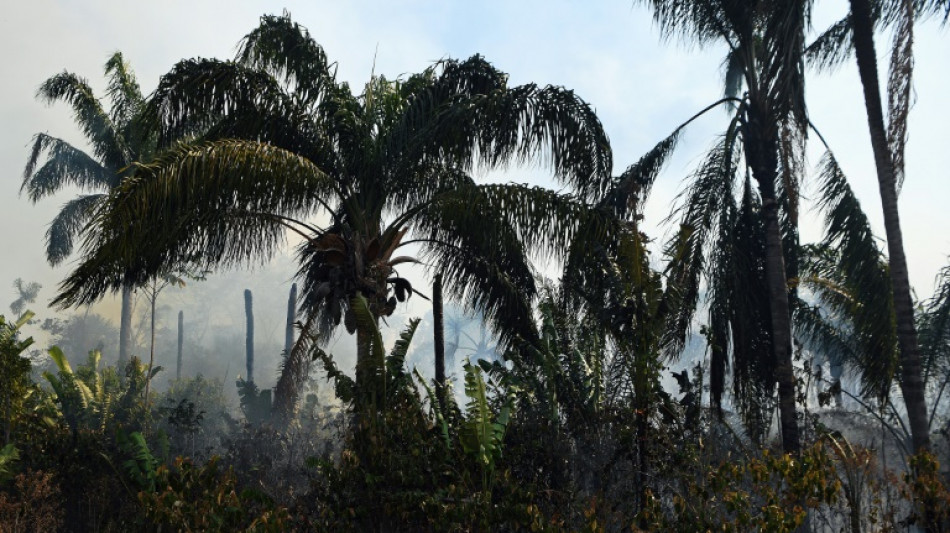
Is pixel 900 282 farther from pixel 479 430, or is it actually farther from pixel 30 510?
pixel 30 510

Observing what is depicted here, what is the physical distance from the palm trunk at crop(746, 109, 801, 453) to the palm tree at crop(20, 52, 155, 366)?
833 cm

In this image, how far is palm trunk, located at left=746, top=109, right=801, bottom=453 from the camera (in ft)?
40.8

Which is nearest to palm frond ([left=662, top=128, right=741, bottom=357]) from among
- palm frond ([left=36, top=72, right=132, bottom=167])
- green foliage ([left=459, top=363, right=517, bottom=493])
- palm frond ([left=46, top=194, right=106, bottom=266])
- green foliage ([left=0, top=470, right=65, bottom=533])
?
green foliage ([left=459, top=363, right=517, bottom=493])

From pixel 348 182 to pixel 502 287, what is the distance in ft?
10.2

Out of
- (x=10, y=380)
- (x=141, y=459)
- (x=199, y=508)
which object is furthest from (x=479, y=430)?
(x=10, y=380)

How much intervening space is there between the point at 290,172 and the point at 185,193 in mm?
1181

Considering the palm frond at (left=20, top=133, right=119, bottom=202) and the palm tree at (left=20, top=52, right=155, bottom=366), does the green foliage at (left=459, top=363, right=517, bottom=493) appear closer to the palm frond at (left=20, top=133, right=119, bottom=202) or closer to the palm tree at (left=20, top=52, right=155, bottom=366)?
the palm tree at (left=20, top=52, right=155, bottom=366)

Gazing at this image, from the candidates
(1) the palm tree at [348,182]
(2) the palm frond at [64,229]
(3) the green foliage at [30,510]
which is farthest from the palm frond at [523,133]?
(2) the palm frond at [64,229]

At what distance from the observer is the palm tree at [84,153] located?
20.6m

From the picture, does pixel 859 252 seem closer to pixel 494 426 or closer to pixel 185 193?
pixel 494 426

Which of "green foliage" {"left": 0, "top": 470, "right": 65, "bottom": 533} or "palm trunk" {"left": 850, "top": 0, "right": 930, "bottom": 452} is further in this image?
"palm trunk" {"left": 850, "top": 0, "right": 930, "bottom": 452}

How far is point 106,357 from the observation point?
292 ft

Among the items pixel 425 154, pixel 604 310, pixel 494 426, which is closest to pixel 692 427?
pixel 604 310

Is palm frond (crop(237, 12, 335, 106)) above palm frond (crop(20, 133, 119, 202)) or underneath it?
underneath
